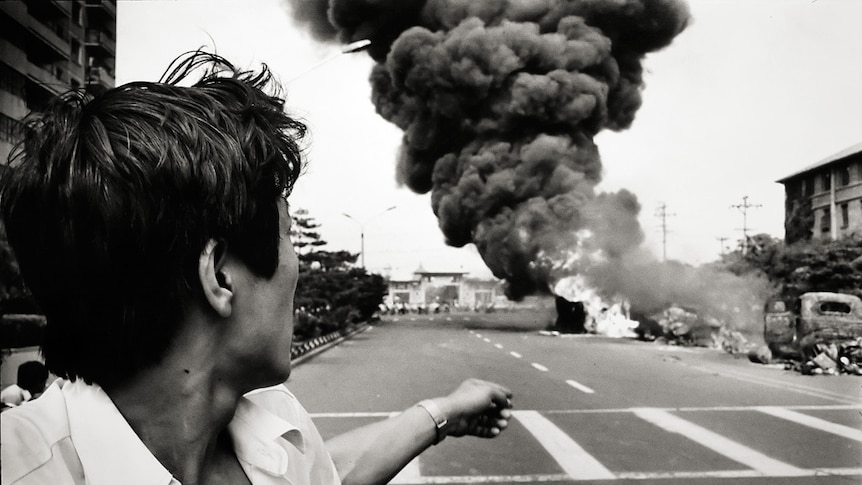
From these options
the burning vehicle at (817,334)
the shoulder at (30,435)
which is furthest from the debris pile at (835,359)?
the shoulder at (30,435)

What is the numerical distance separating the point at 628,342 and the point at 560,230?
491 mm

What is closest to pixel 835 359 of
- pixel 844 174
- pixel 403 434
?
pixel 844 174

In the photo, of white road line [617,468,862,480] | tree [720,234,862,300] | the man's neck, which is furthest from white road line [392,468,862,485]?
the man's neck

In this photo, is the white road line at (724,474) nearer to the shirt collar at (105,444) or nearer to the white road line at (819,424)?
the white road line at (819,424)

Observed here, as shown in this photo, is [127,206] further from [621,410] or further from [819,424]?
[819,424]

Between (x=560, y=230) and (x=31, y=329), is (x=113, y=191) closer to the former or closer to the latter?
(x=31, y=329)

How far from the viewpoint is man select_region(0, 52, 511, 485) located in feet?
2.39

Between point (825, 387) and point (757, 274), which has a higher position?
point (757, 274)

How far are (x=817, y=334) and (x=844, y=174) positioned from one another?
508mm

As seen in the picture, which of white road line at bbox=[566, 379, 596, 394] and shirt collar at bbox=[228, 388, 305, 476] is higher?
shirt collar at bbox=[228, 388, 305, 476]

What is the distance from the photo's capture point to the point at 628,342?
250 centimetres

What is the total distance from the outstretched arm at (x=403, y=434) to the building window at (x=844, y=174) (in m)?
1.42

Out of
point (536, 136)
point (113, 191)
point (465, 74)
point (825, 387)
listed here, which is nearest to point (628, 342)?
point (825, 387)

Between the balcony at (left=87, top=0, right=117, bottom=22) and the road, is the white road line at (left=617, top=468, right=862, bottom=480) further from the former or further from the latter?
the balcony at (left=87, top=0, right=117, bottom=22)
